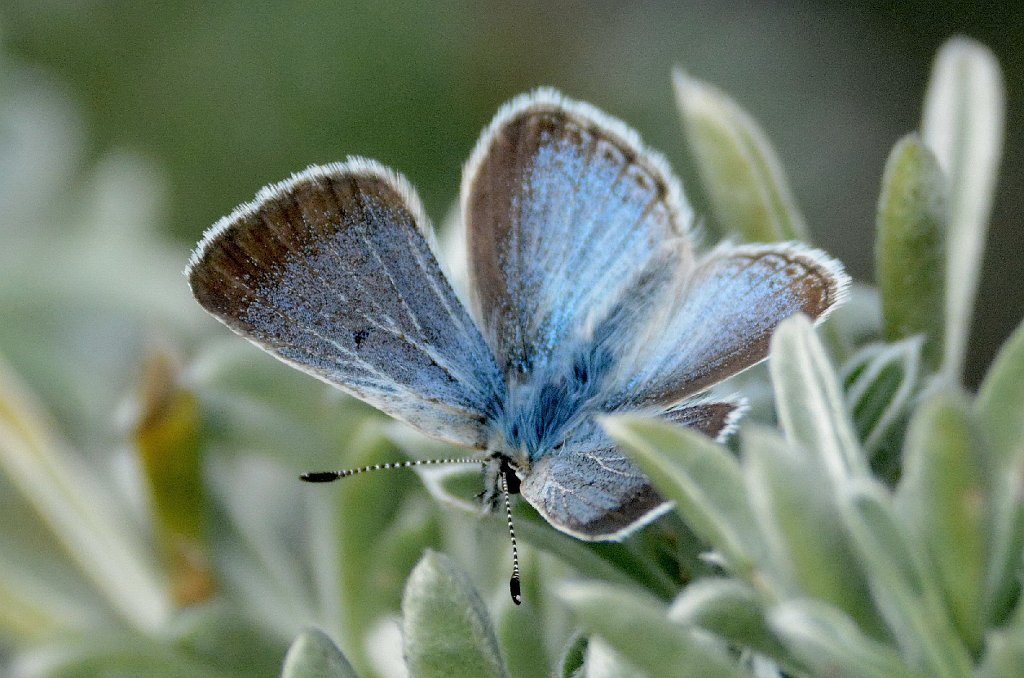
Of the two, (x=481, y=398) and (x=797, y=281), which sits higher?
(x=797, y=281)

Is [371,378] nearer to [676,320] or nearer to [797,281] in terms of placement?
[676,320]

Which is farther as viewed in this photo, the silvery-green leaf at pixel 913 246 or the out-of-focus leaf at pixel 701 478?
the silvery-green leaf at pixel 913 246

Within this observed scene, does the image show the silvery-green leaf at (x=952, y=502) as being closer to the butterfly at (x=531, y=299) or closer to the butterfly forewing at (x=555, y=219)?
the butterfly at (x=531, y=299)

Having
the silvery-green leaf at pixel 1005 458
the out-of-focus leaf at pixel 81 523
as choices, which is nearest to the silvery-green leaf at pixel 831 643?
the silvery-green leaf at pixel 1005 458

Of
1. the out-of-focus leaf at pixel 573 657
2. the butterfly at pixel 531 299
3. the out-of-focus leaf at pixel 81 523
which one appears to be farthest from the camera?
the out-of-focus leaf at pixel 81 523

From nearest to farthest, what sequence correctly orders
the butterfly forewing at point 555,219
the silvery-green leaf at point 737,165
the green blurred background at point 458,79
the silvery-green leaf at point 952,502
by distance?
the silvery-green leaf at point 952,502
the silvery-green leaf at point 737,165
the butterfly forewing at point 555,219
the green blurred background at point 458,79

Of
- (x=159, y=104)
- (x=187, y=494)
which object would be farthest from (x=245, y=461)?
(x=159, y=104)

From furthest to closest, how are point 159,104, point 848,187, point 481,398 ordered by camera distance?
point 848,187, point 159,104, point 481,398
